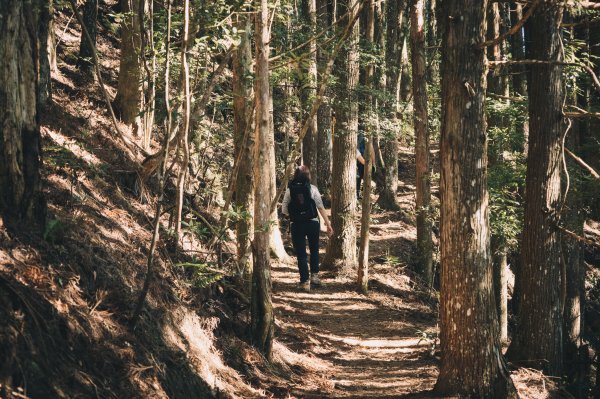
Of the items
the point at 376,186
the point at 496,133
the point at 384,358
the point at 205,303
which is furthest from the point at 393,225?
the point at 205,303

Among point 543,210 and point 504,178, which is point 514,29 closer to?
point 543,210

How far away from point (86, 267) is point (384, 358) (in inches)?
227

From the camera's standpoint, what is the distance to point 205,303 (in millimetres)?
7793

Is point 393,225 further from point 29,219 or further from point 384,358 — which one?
point 29,219

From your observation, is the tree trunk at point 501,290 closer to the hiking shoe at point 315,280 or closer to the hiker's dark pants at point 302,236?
the hiking shoe at point 315,280

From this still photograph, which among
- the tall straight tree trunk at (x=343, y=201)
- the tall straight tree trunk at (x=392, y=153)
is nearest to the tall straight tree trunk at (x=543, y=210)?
the tall straight tree trunk at (x=343, y=201)

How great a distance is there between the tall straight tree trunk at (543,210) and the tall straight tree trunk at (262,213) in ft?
13.7

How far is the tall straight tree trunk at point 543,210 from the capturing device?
363 inches

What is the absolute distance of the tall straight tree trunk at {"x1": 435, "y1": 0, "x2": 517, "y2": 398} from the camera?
21.9 ft

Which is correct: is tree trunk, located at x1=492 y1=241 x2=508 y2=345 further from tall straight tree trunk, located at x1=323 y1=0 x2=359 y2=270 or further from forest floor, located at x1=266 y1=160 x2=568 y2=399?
tall straight tree trunk, located at x1=323 y1=0 x2=359 y2=270

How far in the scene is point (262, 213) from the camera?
777 centimetres

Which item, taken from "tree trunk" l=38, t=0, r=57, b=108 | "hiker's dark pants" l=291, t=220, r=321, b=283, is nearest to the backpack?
"hiker's dark pants" l=291, t=220, r=321, b=283

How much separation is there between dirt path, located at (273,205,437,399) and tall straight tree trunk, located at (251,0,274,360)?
86cm

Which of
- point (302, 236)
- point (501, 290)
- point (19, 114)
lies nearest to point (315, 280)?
point (302, 236)
